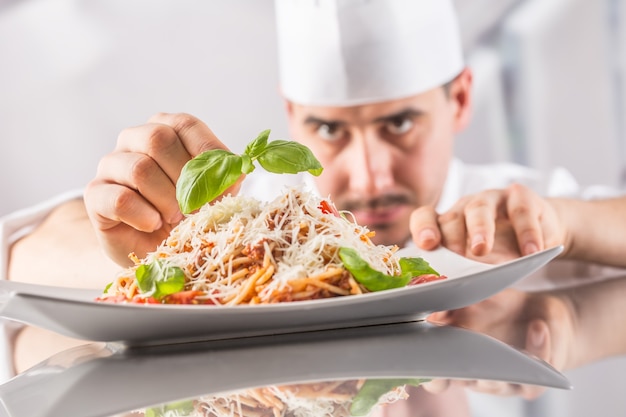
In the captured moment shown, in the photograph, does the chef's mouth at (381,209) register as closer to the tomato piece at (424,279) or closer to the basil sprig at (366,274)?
the tomato piece at (424,279)

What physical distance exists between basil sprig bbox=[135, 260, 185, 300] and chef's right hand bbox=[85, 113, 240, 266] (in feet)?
1.27

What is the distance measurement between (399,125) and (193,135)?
144 centimetres

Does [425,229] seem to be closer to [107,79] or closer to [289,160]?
[289,160]

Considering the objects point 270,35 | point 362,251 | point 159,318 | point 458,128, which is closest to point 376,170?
point 458,128

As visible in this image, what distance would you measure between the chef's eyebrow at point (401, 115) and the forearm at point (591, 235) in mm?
917

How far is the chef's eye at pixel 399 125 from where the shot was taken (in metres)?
2.73

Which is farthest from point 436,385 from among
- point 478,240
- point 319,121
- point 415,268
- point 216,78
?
point 216,78

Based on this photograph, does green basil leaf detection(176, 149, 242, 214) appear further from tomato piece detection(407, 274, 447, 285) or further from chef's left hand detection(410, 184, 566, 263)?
chef's left hand detection(410, 184, 566, 263)

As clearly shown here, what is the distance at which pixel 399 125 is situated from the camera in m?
2.76

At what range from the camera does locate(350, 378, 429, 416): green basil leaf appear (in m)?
0.66

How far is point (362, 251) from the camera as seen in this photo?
101 centimetres

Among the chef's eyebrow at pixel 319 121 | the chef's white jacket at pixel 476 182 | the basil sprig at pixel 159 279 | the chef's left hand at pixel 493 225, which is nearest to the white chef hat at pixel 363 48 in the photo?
the chef's eyebrow at pixel 319 121

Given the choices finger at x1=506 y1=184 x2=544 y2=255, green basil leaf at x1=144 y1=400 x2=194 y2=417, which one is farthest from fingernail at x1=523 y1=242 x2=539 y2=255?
green basil leaf at x1=144 y1=400 x2=194 y2=417

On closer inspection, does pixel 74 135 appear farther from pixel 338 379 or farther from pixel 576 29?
pixel 338 379
